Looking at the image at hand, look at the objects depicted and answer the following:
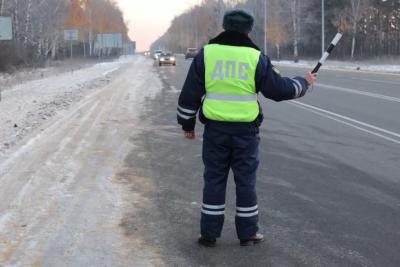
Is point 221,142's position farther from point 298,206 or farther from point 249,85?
point 298,206

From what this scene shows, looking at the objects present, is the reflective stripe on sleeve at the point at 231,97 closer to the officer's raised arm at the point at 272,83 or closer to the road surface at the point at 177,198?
the officer's raised arm at the point at 272,83

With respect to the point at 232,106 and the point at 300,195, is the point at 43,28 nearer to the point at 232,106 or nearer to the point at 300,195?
the point at 300,195

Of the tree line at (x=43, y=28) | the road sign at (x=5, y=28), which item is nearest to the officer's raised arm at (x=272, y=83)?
the road sign at (x=5, y=28)

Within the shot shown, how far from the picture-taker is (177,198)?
21.4ft

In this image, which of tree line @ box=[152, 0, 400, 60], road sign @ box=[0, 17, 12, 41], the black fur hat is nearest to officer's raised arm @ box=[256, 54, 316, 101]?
the black fur hat

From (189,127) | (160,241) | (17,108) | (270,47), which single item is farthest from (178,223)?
(270,47)

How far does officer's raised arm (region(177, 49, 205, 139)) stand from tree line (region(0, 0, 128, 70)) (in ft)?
114

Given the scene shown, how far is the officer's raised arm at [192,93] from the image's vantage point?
4.89 metres

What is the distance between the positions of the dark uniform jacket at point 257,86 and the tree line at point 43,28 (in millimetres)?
34919

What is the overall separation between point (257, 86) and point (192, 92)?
1.67 ft

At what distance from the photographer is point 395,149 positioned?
9516mm

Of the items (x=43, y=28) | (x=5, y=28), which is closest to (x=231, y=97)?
(x=5, y=28)

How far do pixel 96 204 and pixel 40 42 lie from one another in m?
55.6

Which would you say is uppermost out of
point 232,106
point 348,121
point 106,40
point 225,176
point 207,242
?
point 106,40
